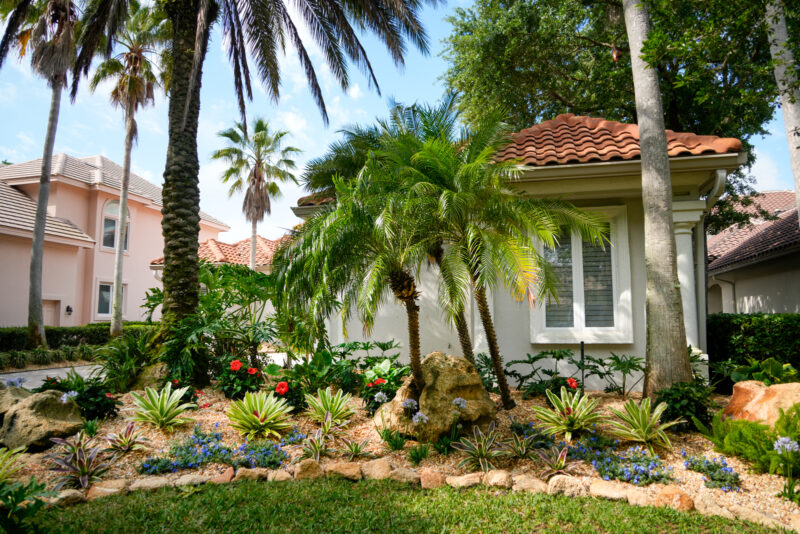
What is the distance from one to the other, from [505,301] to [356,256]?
11.7 ft

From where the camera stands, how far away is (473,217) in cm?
589

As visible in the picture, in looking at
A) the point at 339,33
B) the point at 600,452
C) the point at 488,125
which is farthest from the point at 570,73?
the point at 600,452

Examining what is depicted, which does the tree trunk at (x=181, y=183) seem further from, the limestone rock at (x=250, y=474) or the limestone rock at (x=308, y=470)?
A: the limestone rock at (x=308, y=470)

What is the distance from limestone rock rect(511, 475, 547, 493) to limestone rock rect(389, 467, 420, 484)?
0.90 m

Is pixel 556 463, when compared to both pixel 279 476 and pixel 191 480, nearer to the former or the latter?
pixel 279 476

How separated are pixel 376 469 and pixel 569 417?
90.1 inches

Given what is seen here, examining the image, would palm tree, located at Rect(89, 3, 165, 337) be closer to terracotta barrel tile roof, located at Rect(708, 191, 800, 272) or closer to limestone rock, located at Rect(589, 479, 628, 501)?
limestone rock, located at Rect(589, 479, 628, 501)

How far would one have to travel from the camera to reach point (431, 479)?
4.30 m

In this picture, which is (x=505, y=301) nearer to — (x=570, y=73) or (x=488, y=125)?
(x=488, y=125)

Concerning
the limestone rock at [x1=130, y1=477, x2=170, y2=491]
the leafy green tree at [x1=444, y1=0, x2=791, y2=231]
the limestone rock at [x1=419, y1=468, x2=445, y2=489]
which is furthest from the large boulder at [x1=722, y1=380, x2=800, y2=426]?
the leafy green tree at [x1=444, y1=0, x2=791, y2=231]

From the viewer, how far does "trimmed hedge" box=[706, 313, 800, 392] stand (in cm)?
760

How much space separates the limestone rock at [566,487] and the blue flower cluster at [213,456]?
105 inches

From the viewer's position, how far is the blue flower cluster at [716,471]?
4.12 meters

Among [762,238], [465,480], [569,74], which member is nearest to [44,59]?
[569,74]
